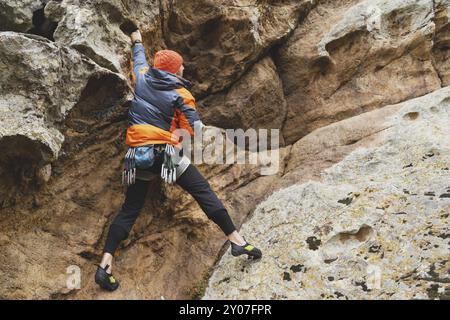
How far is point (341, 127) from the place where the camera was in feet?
31.2

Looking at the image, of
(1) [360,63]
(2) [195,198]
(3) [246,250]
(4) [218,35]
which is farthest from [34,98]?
(1) [360,63]

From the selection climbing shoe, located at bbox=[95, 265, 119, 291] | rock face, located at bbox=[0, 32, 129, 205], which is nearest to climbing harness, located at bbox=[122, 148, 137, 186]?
rock face, located at bbox=[0, 32, 129, 205]

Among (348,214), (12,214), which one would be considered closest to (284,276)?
(348,214)

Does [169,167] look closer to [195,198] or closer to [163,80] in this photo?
[195,198]

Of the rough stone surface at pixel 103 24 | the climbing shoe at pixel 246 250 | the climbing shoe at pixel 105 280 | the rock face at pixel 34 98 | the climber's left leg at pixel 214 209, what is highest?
the rough stone surface at pixel 103 24

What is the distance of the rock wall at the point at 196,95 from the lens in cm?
705

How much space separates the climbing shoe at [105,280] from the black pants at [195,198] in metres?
0.34

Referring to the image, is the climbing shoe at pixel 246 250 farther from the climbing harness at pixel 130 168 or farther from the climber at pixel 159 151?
the climbing harness at pixel 130 168

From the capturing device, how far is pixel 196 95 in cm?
999

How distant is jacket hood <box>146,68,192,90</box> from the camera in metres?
7.31

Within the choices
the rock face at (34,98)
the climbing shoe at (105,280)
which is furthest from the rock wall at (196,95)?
the climbing shoe at (105,280)

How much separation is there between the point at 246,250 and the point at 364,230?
194 cm

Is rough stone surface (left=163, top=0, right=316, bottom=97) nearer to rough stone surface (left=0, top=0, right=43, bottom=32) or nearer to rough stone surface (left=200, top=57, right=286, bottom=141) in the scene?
rough stone surface (left=200, top=57, right=286, bottom=141)
